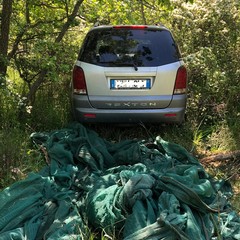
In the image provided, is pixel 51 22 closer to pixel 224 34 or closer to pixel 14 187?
pixel 224 34

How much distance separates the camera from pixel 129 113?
5.54m

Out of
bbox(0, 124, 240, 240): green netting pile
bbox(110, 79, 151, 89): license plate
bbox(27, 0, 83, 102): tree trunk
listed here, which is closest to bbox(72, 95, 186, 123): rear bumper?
bbox(110, 79, 151, 89): license plate

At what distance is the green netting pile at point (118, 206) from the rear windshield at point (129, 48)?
1.76 meters

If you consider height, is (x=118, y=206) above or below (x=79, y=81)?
below

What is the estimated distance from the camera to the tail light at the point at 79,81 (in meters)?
5.60

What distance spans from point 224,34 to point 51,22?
3.60 metres

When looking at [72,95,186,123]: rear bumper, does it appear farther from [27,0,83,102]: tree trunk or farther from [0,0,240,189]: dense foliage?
[27,0,83,102]: tree trunk

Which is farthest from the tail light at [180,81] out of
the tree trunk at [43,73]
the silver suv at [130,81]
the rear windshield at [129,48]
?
the tree trunk at [43,73]

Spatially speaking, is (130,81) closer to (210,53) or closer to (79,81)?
(79,81)

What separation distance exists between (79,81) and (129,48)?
3.01ft

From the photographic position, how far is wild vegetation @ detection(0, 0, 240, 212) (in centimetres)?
621

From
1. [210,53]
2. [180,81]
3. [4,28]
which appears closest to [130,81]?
[180,81]

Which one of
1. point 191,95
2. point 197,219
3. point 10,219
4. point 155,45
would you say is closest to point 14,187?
point 10,219

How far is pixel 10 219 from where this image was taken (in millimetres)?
3453
